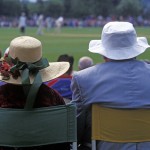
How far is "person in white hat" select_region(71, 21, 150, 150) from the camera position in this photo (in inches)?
162

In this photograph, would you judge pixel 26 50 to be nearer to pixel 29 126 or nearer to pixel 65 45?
pixel 29 126

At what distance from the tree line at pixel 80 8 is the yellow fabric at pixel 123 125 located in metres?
84.0

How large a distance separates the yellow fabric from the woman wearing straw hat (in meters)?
0.30

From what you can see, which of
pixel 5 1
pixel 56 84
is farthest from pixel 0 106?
pixel 5 1

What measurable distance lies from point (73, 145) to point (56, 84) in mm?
2284

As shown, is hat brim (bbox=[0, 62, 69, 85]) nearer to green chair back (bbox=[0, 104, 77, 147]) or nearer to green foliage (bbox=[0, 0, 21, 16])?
green chair back (bbox=[0, 104, 77, 147])

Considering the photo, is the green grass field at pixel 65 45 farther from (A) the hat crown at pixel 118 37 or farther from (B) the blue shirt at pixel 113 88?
(B) the blue shirt at pixel 113 88

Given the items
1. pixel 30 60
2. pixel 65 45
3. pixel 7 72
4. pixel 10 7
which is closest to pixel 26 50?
pixel 30 60

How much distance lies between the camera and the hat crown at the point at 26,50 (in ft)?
13.4

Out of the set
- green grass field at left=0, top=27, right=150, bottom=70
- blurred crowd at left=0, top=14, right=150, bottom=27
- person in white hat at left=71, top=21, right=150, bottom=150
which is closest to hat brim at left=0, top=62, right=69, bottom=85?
person in white hat at left=71, top=21, right=150, bottom=150

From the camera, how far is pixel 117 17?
295ft

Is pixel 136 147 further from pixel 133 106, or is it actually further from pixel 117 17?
pixel 117 17

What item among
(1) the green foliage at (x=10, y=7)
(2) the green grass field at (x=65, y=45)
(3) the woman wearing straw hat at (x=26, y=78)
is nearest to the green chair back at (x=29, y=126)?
(3) the woman wearing straw hat at (x=26, y=78)

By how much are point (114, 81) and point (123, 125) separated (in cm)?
34
